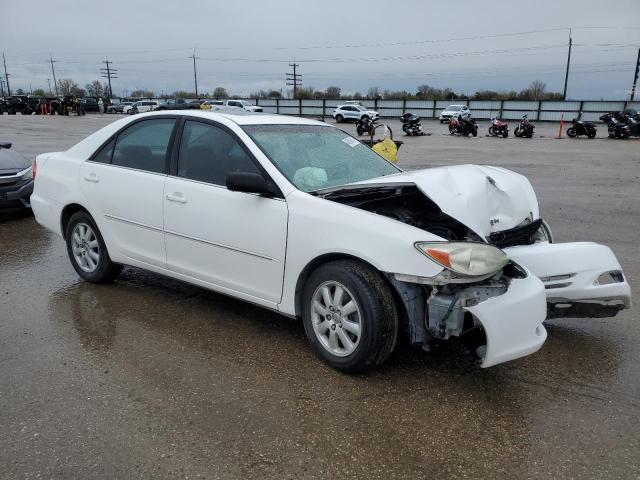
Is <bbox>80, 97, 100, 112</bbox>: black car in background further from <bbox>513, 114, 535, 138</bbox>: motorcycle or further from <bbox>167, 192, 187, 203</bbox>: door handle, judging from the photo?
<bbox>167, 192, 187, 203</bbox>: door handle

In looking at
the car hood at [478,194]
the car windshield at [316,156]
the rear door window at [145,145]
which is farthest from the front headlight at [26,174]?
the car hood at [478,194]

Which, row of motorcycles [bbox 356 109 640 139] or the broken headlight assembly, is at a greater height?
the broken headlight assembly

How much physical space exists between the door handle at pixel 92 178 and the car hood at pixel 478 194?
2489 mm

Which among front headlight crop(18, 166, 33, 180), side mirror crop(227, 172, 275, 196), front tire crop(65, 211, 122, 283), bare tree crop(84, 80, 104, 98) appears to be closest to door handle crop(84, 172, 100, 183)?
front tire crop(65, 211, 122, 283)

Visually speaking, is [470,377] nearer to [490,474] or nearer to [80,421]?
[490,474]

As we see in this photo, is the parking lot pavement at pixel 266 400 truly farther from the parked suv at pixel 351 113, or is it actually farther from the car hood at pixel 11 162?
the parked suv at pixel 351 113

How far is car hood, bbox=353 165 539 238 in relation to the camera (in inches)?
124

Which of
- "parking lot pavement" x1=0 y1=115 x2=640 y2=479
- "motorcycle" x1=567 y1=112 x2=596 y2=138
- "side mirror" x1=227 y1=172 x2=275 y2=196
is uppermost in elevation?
"side mirror" x1=227 y1=172 x2=275 y2=196

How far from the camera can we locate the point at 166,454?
2.54 m

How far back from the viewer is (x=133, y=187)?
4293mm

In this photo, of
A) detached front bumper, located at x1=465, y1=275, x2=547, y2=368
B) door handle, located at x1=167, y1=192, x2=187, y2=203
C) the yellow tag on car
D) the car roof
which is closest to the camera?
detached front bumper, located at x1=465, y1=275, x2=547, y2=368

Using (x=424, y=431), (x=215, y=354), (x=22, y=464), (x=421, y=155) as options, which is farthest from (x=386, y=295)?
(x=421, y=155)

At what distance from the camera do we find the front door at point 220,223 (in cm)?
349

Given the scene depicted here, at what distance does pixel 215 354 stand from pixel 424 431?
1.51 metres
